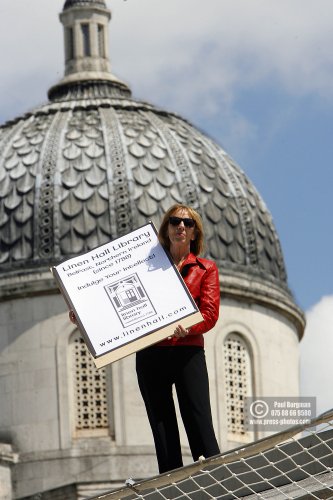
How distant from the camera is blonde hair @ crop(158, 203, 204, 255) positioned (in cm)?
1666

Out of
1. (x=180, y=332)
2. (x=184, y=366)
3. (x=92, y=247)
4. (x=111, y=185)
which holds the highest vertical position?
(x=111, y=185)

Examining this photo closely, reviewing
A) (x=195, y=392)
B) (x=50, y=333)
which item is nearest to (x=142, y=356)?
(x=195, y=392)

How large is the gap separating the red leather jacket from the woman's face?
0.54ft

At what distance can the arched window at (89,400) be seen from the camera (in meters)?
49.4

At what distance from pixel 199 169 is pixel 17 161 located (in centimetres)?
392

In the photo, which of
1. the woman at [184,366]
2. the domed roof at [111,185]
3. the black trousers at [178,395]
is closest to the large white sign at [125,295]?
the woman at [184,366]

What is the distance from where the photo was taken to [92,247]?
48375 mm

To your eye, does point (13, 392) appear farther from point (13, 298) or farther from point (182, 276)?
point (182, 276)

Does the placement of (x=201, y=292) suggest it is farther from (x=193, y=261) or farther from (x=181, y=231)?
(x=181, y=231)

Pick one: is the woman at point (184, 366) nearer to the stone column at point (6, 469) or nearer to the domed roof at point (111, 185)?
the stone column at point (6, 469)

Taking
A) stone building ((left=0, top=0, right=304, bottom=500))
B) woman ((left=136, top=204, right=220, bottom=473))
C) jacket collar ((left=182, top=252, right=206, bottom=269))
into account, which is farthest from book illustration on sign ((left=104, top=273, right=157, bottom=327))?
stone building ((left=0, top=0, right=304, bottom=500))

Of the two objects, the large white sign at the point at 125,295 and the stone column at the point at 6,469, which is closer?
the large white sign at the point at 125,295

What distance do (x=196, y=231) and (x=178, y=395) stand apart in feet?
3.87

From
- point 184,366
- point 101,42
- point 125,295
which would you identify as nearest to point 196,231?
point 125,295
